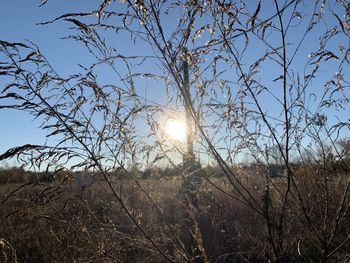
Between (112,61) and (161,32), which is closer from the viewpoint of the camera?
(161,32)

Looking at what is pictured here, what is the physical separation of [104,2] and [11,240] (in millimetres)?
4720

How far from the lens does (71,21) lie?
85.3 inches

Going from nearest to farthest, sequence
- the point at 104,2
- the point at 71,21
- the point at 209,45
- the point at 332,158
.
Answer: the point at 104,2, the point at 71,21, the point at 209,45, the point at 332,158

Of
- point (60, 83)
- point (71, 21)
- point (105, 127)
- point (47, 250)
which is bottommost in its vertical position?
point (47, 250)

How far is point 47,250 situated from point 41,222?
3.38 feet

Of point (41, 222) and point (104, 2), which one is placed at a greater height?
point (104, 2)

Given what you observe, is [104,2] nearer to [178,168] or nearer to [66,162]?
[66,162]

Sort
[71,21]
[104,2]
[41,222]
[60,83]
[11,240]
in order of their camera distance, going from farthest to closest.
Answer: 1. [41,222]
2. [11,240]
3. [60,83]
4. [71,21]
5. [104,2]

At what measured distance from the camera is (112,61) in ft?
8.50

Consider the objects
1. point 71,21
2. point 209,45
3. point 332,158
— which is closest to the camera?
point 71,21

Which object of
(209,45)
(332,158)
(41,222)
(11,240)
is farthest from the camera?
(41,222)

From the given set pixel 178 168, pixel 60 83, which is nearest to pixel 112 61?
pixel 60 83

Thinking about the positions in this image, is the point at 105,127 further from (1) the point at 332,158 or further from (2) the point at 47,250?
(2) the point at 47,250

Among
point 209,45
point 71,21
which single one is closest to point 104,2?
point 71,21
